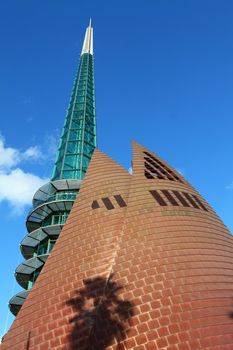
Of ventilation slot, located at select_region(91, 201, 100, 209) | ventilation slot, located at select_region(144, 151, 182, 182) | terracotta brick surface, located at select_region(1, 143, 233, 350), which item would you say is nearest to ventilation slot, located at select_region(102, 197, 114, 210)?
terracotta brick surface, located at select_region(1, 143, 233, 350)

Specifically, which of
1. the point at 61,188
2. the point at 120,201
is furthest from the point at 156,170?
the point at 61,188

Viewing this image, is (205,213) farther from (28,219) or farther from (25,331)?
(28,219)

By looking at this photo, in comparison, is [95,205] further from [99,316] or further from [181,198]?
[99,316]

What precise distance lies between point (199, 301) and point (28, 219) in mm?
18064

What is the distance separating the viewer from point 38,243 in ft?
92.0

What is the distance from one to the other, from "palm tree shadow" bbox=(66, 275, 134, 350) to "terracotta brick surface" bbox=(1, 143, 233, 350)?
0.11ft

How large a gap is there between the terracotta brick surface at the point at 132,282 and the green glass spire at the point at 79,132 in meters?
15.7

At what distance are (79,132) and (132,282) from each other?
26085mm

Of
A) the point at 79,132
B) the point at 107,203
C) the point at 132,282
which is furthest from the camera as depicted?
the point at 79,132

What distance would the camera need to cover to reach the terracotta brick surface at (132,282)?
44.2ft

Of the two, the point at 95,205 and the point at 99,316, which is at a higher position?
the point at 95,205

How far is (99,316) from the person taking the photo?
45.4 feet

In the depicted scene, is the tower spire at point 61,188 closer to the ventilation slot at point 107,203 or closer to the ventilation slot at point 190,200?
the ventilation slot at point 107,203

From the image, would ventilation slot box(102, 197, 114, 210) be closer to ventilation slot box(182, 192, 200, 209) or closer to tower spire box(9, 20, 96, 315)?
ventilation slot box(182, 192, 200, 209)
